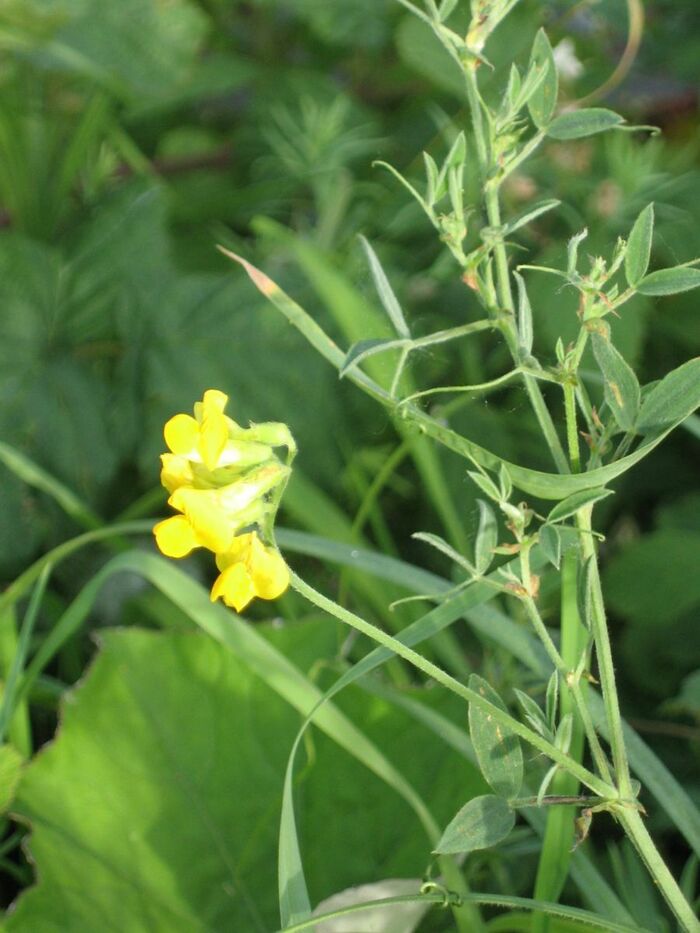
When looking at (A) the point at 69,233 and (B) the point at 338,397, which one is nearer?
(B) the point at 338,397

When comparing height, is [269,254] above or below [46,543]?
above

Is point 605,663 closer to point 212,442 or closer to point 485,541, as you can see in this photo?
point 485,541

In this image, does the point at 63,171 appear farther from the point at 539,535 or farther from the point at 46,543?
the point at 539,535

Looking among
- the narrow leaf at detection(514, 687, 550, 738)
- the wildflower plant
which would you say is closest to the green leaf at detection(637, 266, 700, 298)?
the wildflower plant

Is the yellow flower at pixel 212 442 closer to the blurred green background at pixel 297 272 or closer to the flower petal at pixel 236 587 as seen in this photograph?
the flower petal at pixel 236 587

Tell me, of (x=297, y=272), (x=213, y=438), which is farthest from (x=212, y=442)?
(x=297, y=272)

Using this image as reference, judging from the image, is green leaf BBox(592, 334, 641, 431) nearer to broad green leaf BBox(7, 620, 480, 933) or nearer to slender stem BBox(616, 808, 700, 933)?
slender stem BBox(616, 808, 700, 933)

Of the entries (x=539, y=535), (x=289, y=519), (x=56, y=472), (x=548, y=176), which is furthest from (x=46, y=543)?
(x=539, y=535)
